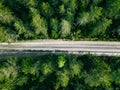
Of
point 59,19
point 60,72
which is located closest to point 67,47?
point 59,19

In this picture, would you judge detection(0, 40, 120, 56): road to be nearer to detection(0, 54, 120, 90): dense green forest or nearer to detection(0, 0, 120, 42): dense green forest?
detection(0, 0, 120, 42): dense green forest

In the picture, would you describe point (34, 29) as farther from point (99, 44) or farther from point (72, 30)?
point (99, 44)

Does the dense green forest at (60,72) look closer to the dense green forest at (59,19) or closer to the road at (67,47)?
the road at (67,47)

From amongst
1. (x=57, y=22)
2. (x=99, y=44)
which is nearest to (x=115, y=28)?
(x=99, y=44)

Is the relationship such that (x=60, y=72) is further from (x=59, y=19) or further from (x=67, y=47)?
(x=59, y=19)

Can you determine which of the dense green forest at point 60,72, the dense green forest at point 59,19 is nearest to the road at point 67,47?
the dense green forest at point 59,19
